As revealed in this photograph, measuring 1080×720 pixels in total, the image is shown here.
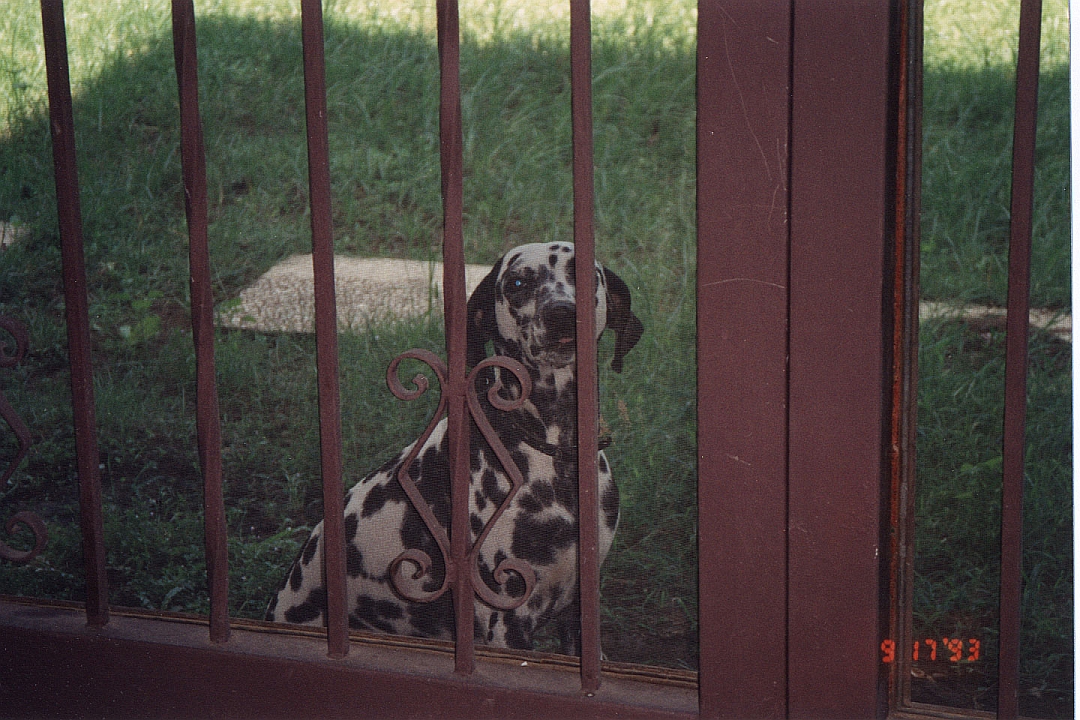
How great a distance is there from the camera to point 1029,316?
1175 millimetres

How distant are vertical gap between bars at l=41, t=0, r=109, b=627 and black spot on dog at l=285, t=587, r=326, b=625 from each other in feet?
0.99

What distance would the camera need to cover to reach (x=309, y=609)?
1.55 m

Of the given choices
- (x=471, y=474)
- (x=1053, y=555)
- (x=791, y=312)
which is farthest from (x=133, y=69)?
(x=1053, y=555)

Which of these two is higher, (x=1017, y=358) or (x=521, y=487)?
(x=1017, y=358)

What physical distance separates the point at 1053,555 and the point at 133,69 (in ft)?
5.19

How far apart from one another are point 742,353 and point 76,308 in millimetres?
1026

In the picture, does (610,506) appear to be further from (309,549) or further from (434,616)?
(309,549)

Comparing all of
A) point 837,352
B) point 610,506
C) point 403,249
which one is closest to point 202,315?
point 403,249

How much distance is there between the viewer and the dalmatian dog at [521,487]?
1.37 metres

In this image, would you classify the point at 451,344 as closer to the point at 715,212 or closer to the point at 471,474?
the point at 471,474

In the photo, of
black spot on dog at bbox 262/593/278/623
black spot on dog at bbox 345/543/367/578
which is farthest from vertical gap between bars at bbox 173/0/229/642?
black spot on dog at bbox 345/543/367/578

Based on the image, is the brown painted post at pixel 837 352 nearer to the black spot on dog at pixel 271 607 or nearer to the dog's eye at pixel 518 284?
the dog's eye at pixel 518 284

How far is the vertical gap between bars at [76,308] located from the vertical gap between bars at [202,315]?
167mm

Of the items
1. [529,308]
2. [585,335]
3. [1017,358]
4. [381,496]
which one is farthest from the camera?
[381,496]
